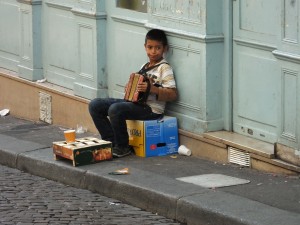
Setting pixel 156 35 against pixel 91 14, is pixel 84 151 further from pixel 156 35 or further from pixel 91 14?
pixel 91 14

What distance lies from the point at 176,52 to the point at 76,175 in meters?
1.51

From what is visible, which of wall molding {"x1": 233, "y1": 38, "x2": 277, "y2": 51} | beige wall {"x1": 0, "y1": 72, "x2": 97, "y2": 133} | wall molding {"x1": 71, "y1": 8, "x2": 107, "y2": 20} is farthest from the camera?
beige wall {"x1": 0, "y1": 72, "x2": 97, "y2": 133}

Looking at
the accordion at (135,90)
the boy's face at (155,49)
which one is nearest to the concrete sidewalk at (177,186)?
the accordion at (135,90)

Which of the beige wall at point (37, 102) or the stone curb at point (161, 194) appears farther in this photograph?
the beige wall at point (37, 102)

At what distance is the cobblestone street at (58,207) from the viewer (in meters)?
→ 8.23

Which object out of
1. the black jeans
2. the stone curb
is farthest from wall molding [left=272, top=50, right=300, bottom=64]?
the black jeans

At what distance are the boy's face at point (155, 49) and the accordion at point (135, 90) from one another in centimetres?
25

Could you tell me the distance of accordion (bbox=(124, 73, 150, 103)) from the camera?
9.80m

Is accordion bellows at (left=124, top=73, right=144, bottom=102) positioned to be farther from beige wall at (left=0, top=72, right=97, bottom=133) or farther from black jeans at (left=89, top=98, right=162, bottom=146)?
beige wall at (left=0, top=72, right=97, bottom=133)

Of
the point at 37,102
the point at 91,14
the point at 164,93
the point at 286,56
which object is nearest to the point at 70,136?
the point at 164,93

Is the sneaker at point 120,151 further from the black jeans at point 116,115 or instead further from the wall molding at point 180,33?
the wall molding at point 180,33

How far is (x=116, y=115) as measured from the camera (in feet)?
32.2

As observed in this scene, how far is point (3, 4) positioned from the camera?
13.1 m

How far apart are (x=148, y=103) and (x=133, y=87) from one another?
0.23m
